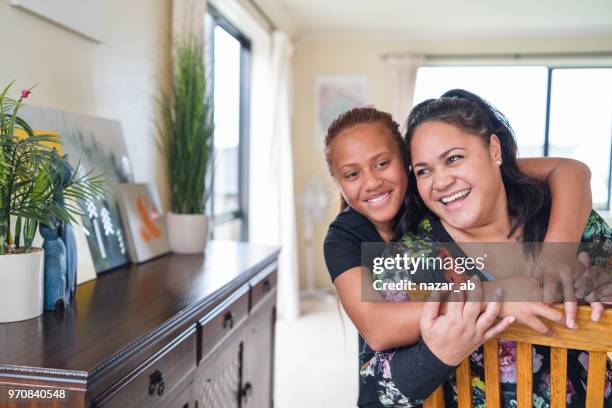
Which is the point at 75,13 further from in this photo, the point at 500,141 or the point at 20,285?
the point at 500,141

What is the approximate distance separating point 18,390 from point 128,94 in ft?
4.55

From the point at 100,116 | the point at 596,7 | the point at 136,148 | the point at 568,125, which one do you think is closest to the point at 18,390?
the point at 100,116

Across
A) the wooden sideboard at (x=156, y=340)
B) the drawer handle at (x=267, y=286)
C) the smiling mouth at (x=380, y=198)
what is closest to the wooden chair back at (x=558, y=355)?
the smiling mouth at (x=380, y=198)

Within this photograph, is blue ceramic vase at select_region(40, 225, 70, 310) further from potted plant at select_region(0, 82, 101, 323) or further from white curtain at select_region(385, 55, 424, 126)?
white curtain at select_region(385, 55, 424, 126)

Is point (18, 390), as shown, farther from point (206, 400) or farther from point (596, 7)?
point (596, 7)

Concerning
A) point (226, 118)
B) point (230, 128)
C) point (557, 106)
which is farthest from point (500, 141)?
point (557, 106)

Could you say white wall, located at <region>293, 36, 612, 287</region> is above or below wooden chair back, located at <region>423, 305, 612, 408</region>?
above

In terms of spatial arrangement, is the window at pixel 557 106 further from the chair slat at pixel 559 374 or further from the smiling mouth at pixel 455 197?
the chair slat at pixel 559 374

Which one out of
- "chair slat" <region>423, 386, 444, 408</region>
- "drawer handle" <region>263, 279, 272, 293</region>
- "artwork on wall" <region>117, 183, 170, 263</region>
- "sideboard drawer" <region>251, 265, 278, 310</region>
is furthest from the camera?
"drawer handle" <region>263, 279, 272, 293</region>

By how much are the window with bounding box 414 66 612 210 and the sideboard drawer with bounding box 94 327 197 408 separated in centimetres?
410

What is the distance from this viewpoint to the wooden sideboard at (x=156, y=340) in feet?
2.65

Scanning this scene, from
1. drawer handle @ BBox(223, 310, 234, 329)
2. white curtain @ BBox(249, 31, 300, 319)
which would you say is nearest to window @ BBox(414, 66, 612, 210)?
white curtain @ BBox(249, 31, 300, 319)

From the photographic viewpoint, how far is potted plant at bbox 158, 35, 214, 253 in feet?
6.48

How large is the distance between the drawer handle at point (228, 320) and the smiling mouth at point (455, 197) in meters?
0.86
